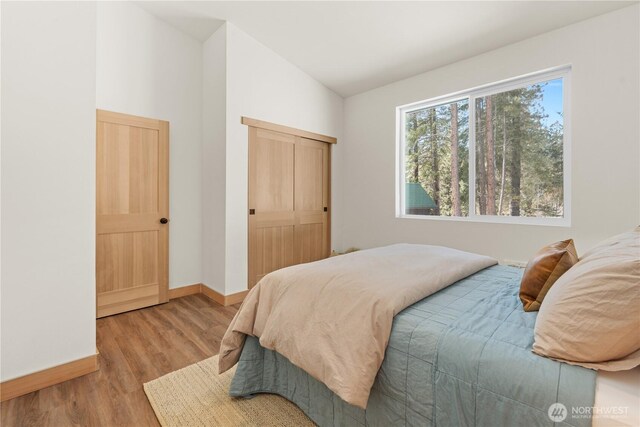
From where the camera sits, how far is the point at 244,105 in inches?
126

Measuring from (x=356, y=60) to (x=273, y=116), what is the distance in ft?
3.92

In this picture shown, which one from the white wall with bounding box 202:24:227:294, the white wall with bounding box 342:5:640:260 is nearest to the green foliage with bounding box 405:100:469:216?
the white wall with bounding box 342:5:640:260

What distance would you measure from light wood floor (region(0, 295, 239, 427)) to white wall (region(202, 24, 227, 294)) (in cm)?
47

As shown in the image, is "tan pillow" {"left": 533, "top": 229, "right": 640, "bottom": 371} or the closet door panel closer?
"tan pillow" {"left": 533, "top": 229, "right": 640, "bottom": 371}

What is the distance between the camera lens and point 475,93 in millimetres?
3295

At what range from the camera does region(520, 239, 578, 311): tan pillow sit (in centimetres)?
124

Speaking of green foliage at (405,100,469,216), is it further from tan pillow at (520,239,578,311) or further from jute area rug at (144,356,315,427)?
jute area rug at (144,356,315,427)

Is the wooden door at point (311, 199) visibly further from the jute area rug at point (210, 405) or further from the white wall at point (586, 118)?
the jute area rug at point (210, 405)

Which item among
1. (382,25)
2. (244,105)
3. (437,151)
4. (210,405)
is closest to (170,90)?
(244,105)

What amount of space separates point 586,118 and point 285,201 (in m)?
3.08

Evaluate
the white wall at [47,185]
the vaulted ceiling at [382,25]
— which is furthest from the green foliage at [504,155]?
the white wall at [47,185]

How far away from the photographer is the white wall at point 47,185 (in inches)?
61.9

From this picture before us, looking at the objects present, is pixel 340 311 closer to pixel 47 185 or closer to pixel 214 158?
pixel 47 185

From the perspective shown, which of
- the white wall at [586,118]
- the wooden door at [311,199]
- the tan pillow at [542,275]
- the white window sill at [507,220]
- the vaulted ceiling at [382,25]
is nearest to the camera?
the tan pillow at [542,275]
